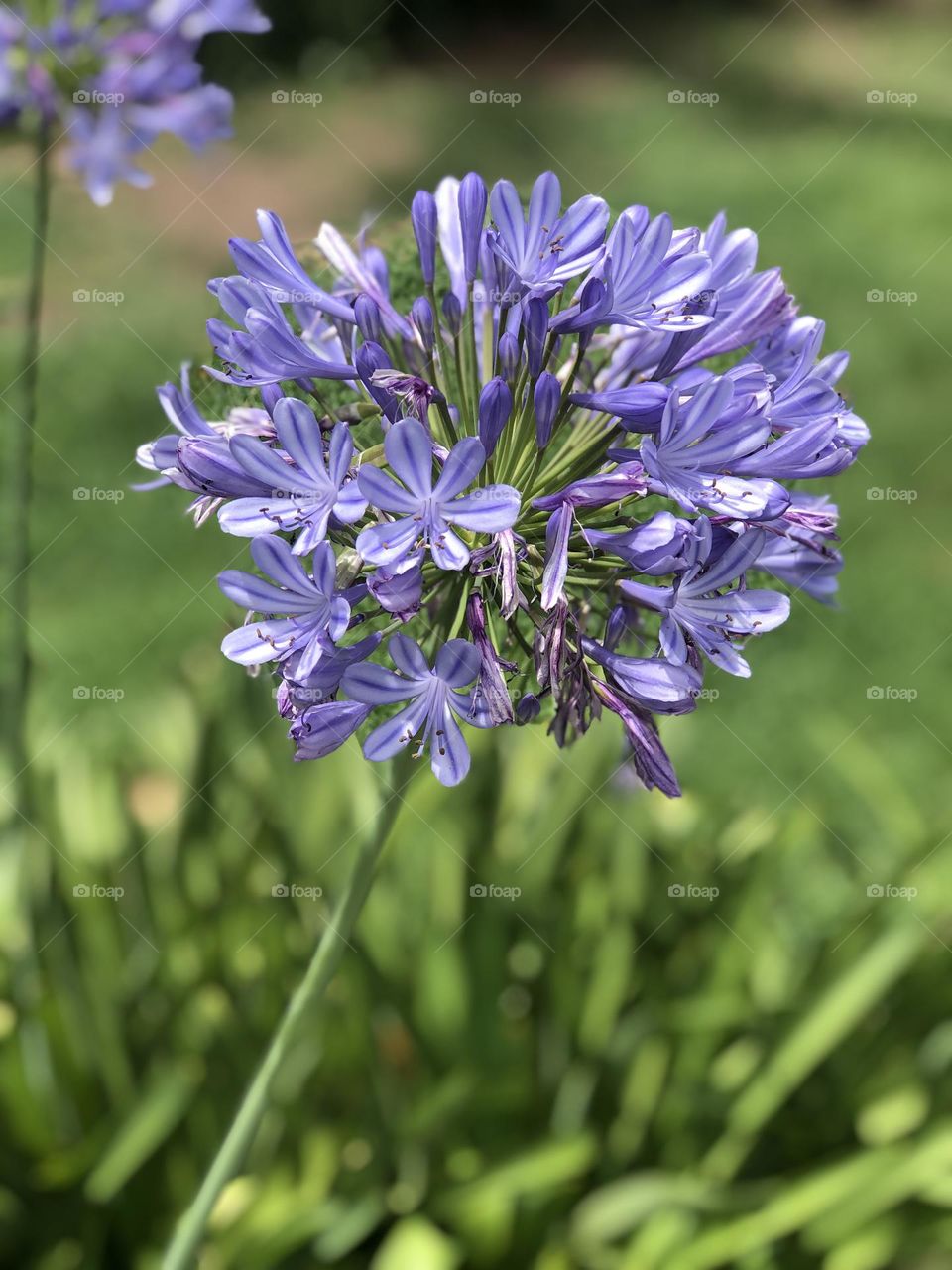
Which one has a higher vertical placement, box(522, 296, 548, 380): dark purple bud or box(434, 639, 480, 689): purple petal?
box(522, 296, 548, 380): dark purple bud

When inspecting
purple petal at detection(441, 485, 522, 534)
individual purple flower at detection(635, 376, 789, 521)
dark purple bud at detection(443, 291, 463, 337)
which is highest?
individual purple flower at detection(635, 376, 789, 521)

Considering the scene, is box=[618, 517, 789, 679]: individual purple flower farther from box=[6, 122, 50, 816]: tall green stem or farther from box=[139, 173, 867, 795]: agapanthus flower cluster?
box=[6, 122, 50, 816]: tall green stem

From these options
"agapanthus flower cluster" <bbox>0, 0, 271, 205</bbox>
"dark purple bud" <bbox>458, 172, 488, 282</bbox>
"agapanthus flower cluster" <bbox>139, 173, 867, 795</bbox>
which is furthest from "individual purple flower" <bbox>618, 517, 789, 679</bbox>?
"agapanthus flower cluster" <bbox>0, 0, 271, 205</bbox>

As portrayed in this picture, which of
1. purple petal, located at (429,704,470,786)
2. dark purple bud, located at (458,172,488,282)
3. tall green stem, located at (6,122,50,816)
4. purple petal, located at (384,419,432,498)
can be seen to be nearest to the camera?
purple petal, located at (384,419,432,498)

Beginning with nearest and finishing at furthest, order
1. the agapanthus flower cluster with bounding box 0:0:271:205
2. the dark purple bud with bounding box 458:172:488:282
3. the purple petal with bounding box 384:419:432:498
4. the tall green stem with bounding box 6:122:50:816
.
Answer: the purple petal with bounding box 384:419:432:498
the dark purple bud with bounding box 458:172:488:282
the tall green stem with bounding box 6:122:50:816
the agapanthus flower cluster with bounding box 0:0:271:205

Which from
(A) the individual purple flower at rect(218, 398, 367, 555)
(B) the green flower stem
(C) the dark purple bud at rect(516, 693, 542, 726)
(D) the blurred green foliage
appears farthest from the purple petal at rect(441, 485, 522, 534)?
(D) the blurred green foliage

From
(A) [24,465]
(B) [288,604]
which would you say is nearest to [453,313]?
(B) [288,604]

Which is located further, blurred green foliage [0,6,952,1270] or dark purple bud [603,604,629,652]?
blurred green foliage [0,6,952,1270]
